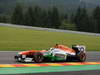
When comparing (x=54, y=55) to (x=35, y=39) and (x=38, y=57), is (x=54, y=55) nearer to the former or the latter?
(x=38, y=57)

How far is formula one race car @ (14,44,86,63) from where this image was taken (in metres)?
11.6

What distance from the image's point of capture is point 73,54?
1293 cm

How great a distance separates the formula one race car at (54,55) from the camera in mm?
11555

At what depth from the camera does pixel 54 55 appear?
12172 millimetres

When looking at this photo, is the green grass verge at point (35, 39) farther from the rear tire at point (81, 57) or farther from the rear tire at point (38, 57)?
the rear tire at point (38, 57)

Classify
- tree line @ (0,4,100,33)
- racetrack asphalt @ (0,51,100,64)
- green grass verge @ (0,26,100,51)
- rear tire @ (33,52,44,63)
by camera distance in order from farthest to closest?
tree line @ (0,4,100,33) → green grass verge @ (0,26,100,51) → racetrack asphalt @ (0,51,100,64) → rear tire @ (33,52,44,63)

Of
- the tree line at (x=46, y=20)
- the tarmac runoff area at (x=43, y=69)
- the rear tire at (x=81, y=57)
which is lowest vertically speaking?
the tree line at (x=46, y=20)

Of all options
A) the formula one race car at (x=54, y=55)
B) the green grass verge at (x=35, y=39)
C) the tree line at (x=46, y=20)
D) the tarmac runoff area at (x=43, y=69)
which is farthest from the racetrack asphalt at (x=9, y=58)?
the tree line at (x=46, y=20)

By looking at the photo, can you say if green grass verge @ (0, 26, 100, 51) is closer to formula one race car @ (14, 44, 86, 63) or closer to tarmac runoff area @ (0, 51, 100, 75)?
formula one race car @ (14, 44, 86, 63)

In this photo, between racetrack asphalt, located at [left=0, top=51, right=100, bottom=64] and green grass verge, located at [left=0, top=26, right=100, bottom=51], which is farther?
green grass verge, located at [left=0, top=26, right=100, bottom=51]

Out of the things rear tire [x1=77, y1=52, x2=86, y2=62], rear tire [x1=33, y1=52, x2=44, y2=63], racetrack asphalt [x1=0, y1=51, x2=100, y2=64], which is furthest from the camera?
rear tire [x1=77, y1=52, x2=86, y2=62]

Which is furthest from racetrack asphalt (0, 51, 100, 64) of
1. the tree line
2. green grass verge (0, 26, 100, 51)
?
the tree line

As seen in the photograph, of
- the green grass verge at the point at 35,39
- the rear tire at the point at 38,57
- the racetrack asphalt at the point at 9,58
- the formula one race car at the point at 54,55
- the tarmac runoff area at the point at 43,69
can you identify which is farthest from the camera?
the green grass verge at the point at 35,39

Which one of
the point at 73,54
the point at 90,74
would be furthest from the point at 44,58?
the point at 90,74
